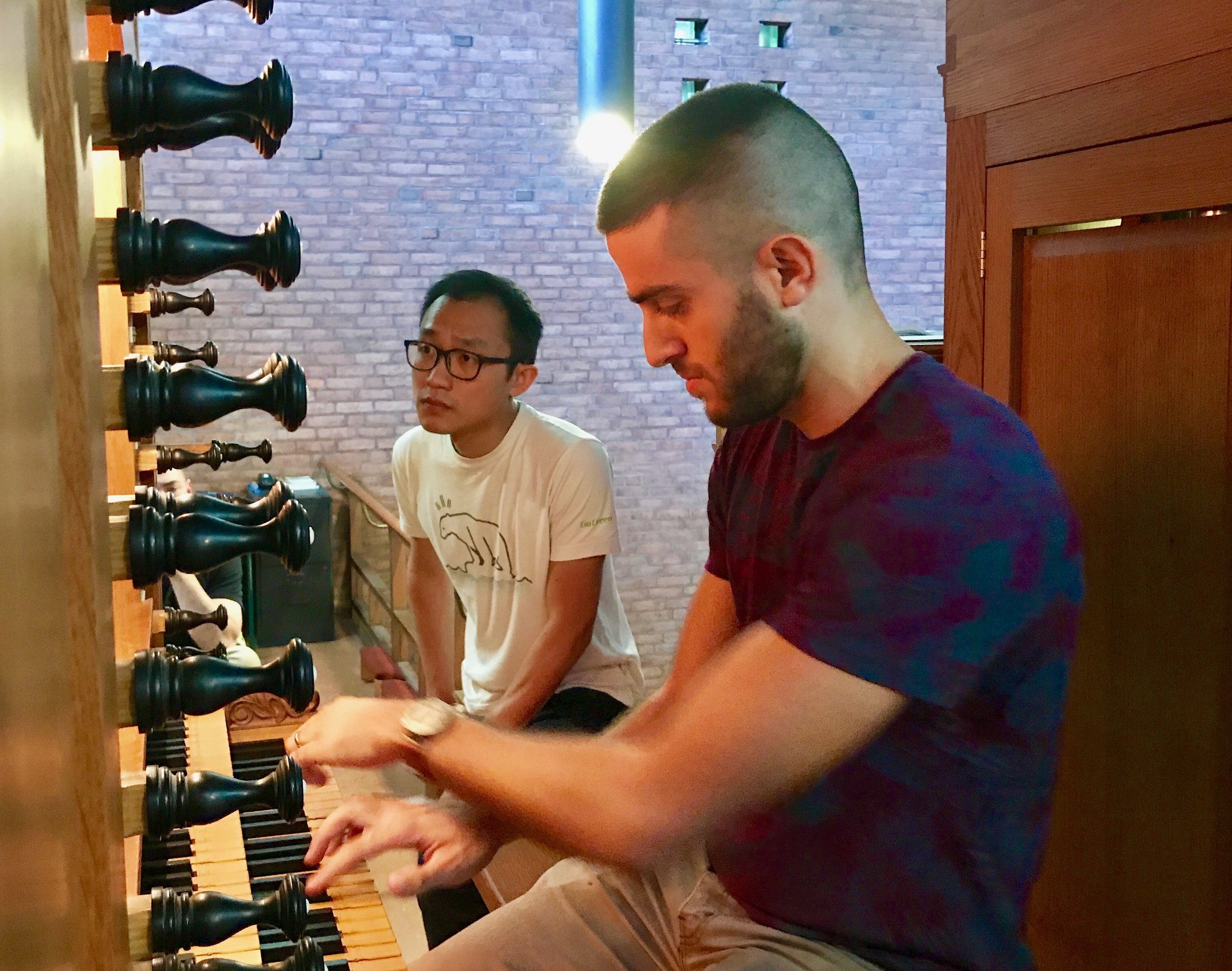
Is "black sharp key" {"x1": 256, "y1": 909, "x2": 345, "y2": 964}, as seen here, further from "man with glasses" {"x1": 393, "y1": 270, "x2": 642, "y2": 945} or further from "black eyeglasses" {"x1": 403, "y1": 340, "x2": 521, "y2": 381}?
"black eyeglasses" {"x1": 403, "y1": 340, "x2": 521, "y2": 381}

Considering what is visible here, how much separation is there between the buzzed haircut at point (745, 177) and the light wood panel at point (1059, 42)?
536 mm

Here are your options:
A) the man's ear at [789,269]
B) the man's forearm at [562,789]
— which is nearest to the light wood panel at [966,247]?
the man's ear at [789,269]

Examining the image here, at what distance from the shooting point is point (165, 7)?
2.31ft

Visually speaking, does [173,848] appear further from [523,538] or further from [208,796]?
[208,796]

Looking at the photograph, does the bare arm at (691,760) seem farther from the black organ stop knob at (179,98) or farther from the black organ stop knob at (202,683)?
the black organ stop knob at (179,98)

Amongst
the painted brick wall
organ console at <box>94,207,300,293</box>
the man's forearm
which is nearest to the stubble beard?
the man's forearm

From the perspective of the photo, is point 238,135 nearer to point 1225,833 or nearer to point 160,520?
point 160,520

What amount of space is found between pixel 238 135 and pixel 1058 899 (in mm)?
1768

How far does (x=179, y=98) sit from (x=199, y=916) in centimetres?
48

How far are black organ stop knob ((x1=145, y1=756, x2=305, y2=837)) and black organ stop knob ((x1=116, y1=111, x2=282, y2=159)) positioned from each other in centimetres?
37

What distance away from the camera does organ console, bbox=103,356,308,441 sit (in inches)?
26.9

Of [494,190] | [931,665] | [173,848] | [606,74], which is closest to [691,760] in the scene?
[931,665]

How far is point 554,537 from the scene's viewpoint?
2947 millimetres

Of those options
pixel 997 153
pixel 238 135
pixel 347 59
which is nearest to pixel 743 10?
pixel 347 59
